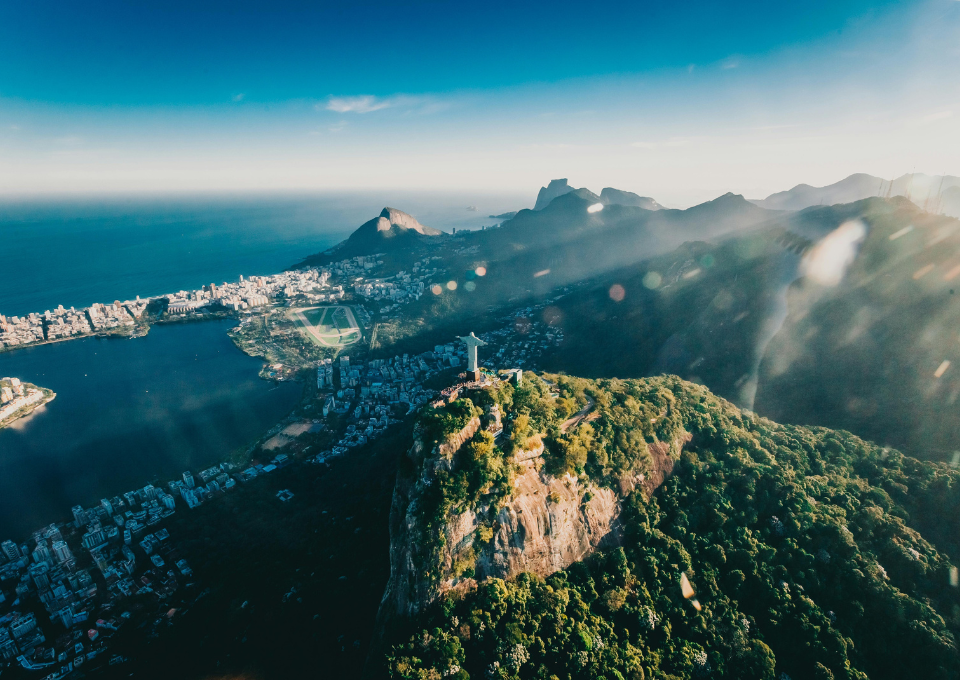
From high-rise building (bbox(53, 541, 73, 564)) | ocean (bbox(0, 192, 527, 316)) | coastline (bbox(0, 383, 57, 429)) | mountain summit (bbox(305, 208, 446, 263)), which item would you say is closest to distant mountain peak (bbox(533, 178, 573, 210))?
ocean (bbox(0, 192, 527, 316))

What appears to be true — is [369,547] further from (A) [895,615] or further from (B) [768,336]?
(B) [768,336]

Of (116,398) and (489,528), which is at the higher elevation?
(489,528)

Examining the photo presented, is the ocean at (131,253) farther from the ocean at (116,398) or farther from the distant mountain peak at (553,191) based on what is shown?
the distant mountain peak at (553,191)

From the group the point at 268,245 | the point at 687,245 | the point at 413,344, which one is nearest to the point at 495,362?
the point at 413,344

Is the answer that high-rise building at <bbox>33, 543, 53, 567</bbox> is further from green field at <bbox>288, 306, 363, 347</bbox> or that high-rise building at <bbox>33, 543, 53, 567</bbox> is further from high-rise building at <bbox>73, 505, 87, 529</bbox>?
green field at <bbox>288, 306, 363, 347</bbox>

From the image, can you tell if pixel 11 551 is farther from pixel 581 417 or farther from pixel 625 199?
pixel 625 199

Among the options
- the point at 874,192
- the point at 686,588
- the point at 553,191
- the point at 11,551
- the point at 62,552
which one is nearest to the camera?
the point at 686,588

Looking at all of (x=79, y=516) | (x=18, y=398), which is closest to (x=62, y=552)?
(x=79, y=516)
